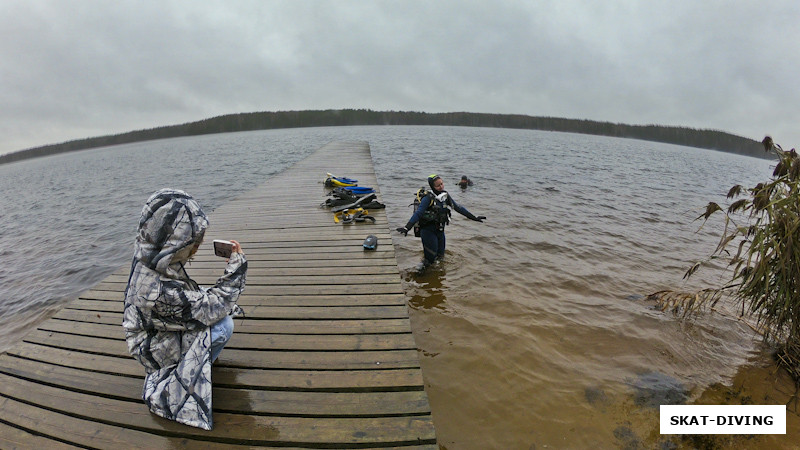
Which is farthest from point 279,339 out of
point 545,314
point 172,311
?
point 545,314

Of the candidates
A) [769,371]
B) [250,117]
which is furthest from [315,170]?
[250,117]

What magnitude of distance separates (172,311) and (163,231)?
613mm

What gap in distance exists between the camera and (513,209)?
13.7 m

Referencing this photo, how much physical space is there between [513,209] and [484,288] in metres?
7.47

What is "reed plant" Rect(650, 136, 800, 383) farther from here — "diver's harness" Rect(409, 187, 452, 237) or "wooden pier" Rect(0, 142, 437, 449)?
"diver's harness" Rect(409, 187, 452, 237)

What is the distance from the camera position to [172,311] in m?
2.50

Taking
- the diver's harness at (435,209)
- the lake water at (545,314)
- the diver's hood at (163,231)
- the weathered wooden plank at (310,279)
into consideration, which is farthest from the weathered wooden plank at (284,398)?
the diver's harness at (435,209)

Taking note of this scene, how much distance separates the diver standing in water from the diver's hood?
415cm

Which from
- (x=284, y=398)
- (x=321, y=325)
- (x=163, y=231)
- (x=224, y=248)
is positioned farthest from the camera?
(x=321, y=325)

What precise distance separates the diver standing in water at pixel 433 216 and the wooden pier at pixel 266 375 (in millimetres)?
1541

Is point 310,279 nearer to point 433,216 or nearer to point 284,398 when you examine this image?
point 284,398

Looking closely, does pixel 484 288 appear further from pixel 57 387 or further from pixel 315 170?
pixel 315 170

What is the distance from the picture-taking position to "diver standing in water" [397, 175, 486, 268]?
6.66 m

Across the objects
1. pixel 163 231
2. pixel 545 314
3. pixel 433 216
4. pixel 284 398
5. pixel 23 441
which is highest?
pixel 163 231
